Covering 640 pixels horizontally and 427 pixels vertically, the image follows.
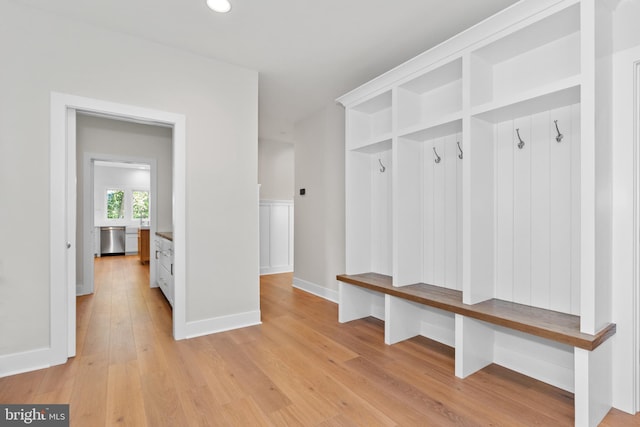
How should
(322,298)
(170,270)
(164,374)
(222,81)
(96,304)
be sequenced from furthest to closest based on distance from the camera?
(322,298) → (96,304) → (170,270) → (222,81) → (164,374)

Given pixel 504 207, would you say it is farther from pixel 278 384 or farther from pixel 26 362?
pixel 26 362

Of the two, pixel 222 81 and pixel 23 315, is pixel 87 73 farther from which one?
pixel 23 315

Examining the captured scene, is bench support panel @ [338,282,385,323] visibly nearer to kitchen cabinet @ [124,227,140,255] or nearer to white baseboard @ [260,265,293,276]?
white baseboard @ [260,265,293,276]

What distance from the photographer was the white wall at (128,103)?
2.24 metres

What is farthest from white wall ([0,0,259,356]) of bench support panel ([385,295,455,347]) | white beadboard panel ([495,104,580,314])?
white beadboard panel ([495,104,580,314])

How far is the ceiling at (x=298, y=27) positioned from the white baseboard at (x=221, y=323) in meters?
2.48

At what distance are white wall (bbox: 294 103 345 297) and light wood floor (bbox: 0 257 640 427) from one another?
3.84ft

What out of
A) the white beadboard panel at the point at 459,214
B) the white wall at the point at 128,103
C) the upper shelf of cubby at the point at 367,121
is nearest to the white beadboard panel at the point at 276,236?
the white wall at the point at 128,103

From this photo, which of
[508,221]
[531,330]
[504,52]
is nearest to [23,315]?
[531,330]

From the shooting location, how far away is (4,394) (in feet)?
6.43

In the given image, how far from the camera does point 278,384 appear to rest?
6.89ft

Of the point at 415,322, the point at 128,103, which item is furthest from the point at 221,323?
the point at 128,103

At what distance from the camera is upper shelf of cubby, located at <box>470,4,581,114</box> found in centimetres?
191

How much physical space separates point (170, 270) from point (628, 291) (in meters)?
3.95
